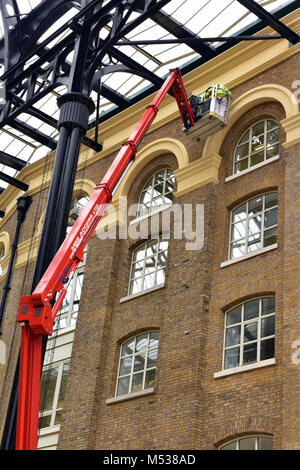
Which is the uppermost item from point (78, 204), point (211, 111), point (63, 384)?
point (78, 204)

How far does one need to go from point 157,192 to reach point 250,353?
7.61 meters

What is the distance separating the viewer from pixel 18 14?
79.8 feet

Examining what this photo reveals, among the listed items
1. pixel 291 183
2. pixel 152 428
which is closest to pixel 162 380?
pixel 152 428

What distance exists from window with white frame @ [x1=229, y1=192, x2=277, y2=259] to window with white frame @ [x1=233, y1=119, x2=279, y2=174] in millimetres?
1210

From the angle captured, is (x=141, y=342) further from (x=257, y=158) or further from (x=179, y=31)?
(x=179, y=31)

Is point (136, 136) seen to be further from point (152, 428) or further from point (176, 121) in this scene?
point (152, 428)

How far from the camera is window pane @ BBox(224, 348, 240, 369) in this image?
60.8 ft

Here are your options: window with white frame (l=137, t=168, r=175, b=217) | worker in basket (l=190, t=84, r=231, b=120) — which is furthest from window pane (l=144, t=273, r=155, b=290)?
worker in basket (l=190, t=84, r=231, b=120)

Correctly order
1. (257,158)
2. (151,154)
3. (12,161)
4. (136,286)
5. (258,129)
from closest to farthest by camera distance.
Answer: (257,158) → (258,129) → (136,286) → (151,154) → (12,161)

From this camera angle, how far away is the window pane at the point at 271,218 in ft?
64.5

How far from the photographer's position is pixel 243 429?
17.1 metres

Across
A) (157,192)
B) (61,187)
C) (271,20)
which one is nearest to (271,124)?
(271,20)

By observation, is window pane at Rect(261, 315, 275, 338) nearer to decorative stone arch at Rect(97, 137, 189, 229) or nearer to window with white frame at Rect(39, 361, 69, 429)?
decorative stone arch at Rect(97, 137, 189, 229)

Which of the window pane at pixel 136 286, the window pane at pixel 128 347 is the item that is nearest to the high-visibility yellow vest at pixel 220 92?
the window pane at pixel 136 286
